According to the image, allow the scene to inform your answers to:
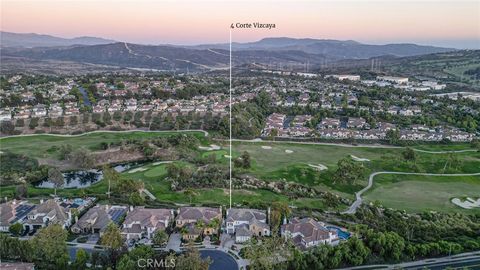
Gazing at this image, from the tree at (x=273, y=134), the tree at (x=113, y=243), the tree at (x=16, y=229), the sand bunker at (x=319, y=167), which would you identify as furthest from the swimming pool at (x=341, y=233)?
the tree at (x=273, y=134)

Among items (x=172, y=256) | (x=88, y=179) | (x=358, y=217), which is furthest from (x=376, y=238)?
(x=88, y=179)

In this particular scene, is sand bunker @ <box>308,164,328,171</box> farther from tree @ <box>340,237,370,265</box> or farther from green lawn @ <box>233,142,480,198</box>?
tree @ <box>340,237,370,265</box>

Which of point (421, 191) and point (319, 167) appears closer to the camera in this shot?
point (421, 191)

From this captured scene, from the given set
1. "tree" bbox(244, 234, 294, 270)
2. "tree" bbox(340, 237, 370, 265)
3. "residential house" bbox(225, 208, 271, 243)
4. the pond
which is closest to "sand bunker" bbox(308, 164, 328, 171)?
"residential house" bbox(225, 208, 271, 243)

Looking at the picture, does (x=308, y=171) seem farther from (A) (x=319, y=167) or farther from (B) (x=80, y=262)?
(B) (x=80, y=262)

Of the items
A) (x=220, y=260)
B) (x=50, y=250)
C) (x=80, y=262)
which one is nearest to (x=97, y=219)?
(x=50, y=250)
